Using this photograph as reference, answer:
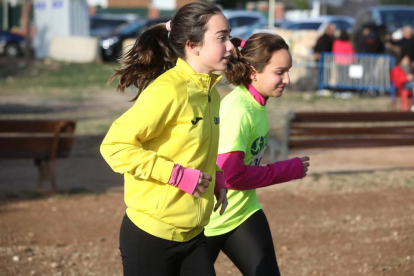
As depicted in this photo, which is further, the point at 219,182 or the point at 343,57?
the point at 343,57

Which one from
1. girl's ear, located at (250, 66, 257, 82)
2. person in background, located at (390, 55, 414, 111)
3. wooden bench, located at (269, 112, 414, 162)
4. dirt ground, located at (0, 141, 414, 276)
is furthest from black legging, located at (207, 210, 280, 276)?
person in background, located at (390, 55, 414, 111)

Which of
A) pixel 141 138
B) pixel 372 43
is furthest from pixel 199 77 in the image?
pixel 372 43

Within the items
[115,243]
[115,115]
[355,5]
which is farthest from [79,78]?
[355,5]

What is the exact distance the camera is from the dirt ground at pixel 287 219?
236 inches

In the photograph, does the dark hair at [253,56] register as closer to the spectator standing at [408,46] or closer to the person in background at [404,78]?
the person in background at [404,78]

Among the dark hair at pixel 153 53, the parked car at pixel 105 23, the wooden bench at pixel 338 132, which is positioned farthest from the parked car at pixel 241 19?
the dark hair at pixel 153 53

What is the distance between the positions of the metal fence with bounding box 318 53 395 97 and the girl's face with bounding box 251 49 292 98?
48.9 feet

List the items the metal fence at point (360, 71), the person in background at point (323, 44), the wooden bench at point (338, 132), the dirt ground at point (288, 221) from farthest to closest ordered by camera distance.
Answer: the person in background at point (323, 44) < the metal fence at point (360, 71) < the wooden bench at point (338, 132) < the dirt ground at point (288, 221)

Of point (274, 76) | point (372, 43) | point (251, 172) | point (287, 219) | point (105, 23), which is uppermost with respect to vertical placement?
point (274, 76)

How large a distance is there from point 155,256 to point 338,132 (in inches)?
277

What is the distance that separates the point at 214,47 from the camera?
327 centimetres

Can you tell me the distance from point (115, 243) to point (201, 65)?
3709 mm

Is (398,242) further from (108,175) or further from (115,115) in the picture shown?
(115,115)

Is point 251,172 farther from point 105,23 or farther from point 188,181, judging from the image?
point 105,23
